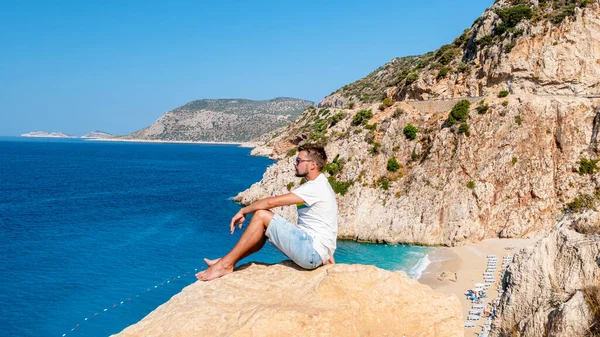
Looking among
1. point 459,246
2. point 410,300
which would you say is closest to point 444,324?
point 410,300

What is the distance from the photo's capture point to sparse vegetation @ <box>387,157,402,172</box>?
1727 inches

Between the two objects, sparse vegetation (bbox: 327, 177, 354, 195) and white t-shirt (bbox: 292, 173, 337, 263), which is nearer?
white t-shirt (bbox: 292, 173, 337, 263)

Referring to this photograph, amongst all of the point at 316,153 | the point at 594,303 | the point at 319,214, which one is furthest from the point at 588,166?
the point at 319,214

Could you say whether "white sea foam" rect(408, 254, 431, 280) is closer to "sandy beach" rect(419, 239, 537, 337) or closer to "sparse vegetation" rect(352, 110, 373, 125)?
"sandy beach" rect(419, 239, 537, 337)

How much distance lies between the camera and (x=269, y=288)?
6.62 m

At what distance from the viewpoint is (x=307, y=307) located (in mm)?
5977

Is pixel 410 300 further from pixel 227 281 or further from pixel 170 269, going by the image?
pixel 170 269

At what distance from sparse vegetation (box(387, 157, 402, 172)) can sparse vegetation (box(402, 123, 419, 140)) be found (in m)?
2.77

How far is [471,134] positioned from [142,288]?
29.6 m

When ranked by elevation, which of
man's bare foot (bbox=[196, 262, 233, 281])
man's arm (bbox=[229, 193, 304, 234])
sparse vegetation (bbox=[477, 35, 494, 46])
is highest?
sparse vegetation (bbox=[477, 35, 494, 46])

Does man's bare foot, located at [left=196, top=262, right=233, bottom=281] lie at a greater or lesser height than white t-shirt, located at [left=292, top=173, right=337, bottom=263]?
lesser

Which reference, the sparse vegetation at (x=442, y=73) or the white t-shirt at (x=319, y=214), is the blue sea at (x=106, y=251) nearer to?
the sparse vegetation at (x=442, y=73)

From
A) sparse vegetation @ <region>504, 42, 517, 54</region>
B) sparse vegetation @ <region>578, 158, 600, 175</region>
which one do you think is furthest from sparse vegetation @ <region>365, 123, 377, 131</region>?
sparse vegetation @ <region>578, 158, 600, 175</region>

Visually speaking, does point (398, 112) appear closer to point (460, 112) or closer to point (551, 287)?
point (460, 112)
